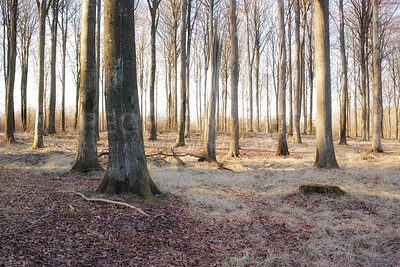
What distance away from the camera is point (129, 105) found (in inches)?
172

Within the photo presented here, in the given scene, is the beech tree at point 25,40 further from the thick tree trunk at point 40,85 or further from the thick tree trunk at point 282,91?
the thick tree trunk at point 282,91

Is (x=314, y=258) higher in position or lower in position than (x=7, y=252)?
lower

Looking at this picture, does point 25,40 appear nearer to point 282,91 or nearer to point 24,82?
point 24,82

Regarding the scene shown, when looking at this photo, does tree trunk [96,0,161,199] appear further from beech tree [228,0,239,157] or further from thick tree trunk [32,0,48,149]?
thick tree trunk [32,0,48,149]

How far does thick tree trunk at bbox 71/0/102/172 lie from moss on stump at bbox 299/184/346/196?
5356 millimetres

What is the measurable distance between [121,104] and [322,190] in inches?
172

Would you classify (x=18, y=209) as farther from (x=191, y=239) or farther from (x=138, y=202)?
(x=191, y=239)

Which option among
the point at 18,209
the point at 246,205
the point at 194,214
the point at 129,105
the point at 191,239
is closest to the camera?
the point at 191,239

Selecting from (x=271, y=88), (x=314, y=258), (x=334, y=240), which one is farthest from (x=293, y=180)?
(x=271, y=88)

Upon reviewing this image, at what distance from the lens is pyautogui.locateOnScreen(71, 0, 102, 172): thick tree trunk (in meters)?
6.93

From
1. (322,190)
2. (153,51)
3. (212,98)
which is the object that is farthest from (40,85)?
(322,190)

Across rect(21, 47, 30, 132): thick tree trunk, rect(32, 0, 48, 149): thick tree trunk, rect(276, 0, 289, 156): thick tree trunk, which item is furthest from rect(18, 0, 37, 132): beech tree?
rect(276, 0, 289, 156): thick tree trunk

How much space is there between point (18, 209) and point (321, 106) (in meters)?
8.23

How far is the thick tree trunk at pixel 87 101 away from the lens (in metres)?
6.93
